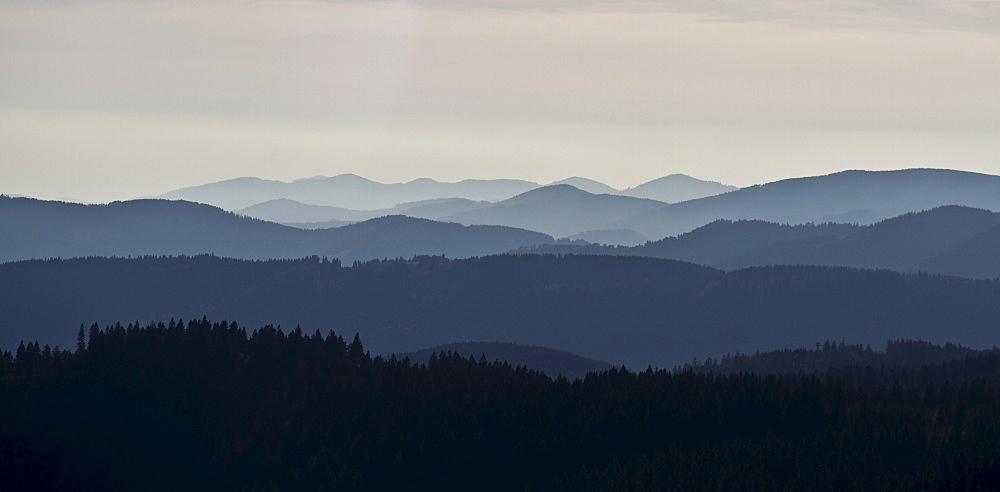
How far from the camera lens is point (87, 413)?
4985 inches

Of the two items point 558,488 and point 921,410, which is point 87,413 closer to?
point 558,488

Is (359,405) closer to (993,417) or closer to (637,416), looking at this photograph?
(637,416)

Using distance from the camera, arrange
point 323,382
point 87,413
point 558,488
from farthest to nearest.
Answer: point 323,382, point 87,413, point 558,488

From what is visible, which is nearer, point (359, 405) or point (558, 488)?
point (558, 488)

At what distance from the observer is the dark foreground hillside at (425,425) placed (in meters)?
105

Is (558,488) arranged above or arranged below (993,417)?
below

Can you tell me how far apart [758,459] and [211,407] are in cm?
5656

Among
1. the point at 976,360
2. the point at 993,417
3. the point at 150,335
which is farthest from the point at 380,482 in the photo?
the point at 976,360

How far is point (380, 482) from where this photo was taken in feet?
383

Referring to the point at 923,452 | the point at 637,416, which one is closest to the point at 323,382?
the point at 637,416

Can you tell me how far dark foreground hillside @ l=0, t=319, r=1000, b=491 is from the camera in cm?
10488

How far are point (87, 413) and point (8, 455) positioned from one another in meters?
15.7

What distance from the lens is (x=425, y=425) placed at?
413ft

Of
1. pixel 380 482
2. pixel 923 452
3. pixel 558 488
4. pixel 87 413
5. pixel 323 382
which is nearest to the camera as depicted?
pixel 923 452
